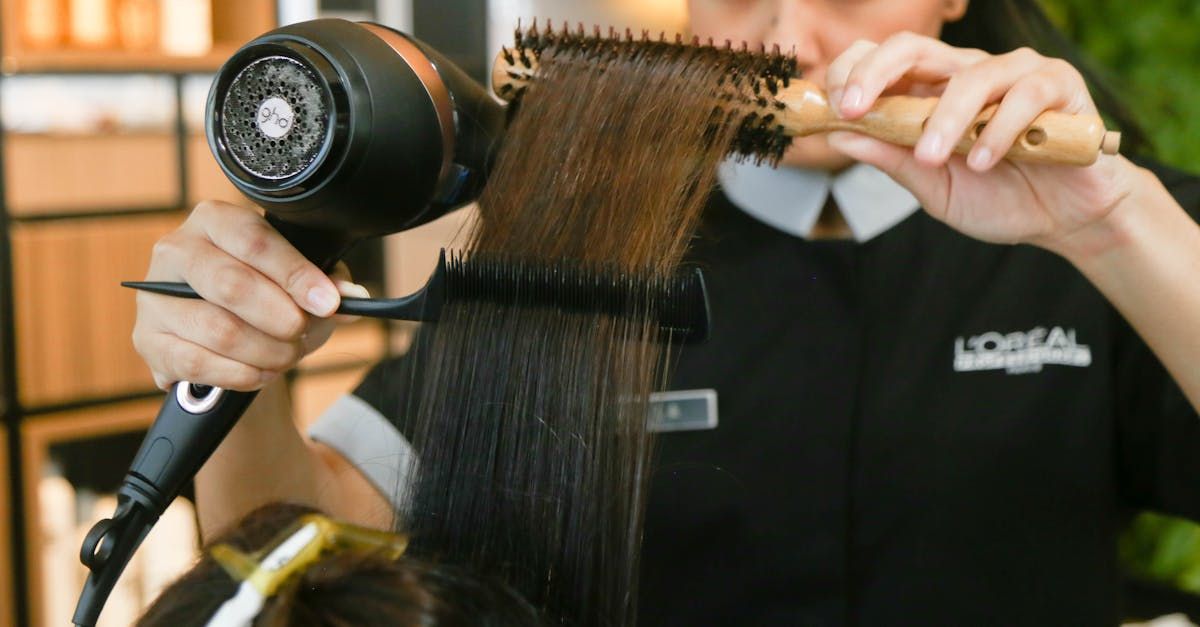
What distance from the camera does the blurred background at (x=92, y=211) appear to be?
250 cm

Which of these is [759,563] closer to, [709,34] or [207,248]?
[709,34]

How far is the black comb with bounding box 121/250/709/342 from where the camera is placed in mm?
707

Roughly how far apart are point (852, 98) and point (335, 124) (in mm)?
330

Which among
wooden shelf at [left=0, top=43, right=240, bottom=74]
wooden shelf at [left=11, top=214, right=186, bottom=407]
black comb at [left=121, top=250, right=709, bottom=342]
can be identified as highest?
wooden shelf at [left=0, top=43, right=240, bottom=74]

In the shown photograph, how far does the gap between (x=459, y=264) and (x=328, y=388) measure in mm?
2512

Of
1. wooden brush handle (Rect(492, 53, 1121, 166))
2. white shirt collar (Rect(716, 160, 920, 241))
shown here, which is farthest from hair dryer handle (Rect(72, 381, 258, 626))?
white shirt collar (Rect(716, 160, 920, 241))

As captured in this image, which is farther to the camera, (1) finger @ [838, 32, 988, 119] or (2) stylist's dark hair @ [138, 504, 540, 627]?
(1) finger @ [838, 32, 988, 119]

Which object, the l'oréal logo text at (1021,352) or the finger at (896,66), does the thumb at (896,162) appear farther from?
the l'oréal logo text at (1021,352)

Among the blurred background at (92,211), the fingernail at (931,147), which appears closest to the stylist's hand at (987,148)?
the fingernail at (931,147)

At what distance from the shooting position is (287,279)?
0.80 meters

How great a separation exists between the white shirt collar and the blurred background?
131 centimetres

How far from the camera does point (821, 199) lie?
1.24 meters

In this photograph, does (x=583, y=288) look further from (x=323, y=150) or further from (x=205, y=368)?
(x=205, y=368)

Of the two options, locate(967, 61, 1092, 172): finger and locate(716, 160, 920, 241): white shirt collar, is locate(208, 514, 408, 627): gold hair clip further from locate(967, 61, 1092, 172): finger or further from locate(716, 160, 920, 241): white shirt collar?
locate(716, 160, 920, 241): white shirt collar
